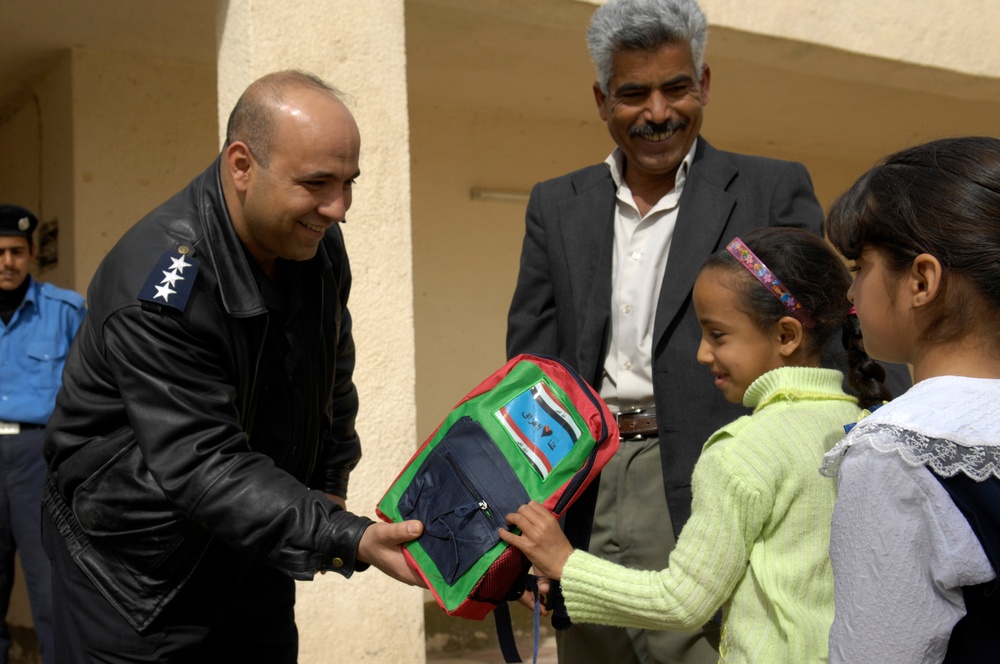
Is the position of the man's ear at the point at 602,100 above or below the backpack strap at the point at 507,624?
above

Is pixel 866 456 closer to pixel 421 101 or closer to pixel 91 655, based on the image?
pixel 91 655

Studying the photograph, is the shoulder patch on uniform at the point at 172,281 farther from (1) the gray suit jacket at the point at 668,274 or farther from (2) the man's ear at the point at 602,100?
Result: (2) the man's ear at the point at 602,100

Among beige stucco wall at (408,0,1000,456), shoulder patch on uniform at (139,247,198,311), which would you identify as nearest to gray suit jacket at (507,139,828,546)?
shoulder patch on uniform at (139,247,198,311)

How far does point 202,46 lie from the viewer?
5.43m

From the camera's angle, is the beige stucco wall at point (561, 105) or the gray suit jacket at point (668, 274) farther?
the beige stucco wall at point (561, 105)

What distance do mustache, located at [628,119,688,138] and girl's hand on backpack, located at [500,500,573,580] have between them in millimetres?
1101

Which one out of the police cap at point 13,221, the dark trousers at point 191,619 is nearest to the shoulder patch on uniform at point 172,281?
the dark trousers at point 191,619

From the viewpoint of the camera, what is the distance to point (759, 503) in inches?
78.6

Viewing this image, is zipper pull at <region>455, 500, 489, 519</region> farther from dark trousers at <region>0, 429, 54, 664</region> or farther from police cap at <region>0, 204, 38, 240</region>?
police cap at <region>0, 204, 38, 240</region>

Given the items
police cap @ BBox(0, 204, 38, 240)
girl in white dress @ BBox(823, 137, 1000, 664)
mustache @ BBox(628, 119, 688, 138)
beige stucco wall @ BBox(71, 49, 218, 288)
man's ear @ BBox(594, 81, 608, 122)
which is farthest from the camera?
beige stucco wall @ BBox(71, 49, 218, 288)

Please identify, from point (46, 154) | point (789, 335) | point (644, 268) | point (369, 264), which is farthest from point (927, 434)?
point (46, 154)

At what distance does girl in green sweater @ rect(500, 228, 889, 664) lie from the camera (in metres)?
2.00

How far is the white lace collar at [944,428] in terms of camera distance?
4.65 feet

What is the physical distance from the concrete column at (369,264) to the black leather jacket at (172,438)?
5.13ft
